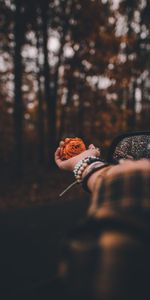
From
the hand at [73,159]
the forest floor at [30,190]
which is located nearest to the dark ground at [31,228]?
the forest floor at [30,190]

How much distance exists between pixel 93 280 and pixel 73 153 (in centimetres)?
77

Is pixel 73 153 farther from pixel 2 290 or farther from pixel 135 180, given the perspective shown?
pixel 2 290

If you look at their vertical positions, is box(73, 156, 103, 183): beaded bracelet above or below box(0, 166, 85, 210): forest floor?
above

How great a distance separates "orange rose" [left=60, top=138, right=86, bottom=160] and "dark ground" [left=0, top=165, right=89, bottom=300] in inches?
8.2

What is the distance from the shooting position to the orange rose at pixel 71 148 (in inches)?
59.9

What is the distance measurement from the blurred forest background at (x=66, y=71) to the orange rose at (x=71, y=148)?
12191mm

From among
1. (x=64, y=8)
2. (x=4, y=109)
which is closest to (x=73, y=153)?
(x=64, y=8)

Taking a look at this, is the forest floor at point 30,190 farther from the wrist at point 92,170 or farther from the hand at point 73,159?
the wrist at point 92,170

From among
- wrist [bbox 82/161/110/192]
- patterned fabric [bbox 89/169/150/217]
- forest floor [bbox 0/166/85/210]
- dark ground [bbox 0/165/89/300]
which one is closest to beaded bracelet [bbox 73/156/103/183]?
wrist [bbox 82/161/110/192]

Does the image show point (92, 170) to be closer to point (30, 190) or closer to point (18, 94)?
point (30, 190)

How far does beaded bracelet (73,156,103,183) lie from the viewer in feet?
4.38

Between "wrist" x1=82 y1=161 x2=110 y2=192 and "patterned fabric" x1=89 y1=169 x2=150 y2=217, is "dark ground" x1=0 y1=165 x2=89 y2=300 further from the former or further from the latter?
"patterned fabric" x1=89 y1=169 x2=150 y2=217

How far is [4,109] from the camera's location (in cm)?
2817

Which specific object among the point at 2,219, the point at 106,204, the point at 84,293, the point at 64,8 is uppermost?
the point at 64,8
